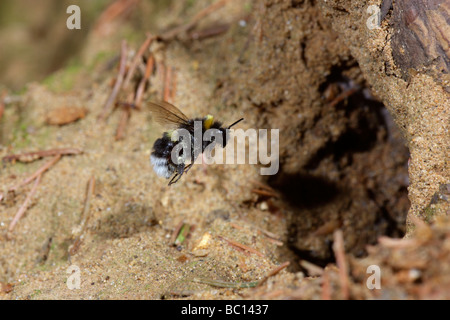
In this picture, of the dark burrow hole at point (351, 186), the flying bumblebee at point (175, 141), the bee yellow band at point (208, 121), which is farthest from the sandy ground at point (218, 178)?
the bee yellow band at point (208, 121)

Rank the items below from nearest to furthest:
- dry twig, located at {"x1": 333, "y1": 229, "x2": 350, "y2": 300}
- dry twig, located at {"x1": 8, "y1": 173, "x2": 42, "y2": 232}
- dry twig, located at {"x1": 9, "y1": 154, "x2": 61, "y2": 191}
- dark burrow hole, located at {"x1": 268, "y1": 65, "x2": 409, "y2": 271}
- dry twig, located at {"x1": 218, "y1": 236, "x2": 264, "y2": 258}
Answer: dry twig, located at {"x1": 333, "y1": 229, "x2": 350, "y2": 300} → dry twig, located at {"x1": 218, "y1": 236, "x2": 264, "y2": 258} → dry twig, located at {"x1": 8, "y1": 173, "x2": 42, "y2": 232} → dry twig, located at {"x1": 9, "y1": 154, "x2": 61, "y2": 191} → dark burrow hole, located at {"x1": 268, "y1": 65, "x2": 409, "y2": 271}

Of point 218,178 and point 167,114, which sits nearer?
point 167,114

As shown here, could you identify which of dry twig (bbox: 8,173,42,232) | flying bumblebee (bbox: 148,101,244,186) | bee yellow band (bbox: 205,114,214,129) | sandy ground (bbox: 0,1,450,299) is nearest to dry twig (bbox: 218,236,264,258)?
sandy ground (bbox: 0,1,450,299)

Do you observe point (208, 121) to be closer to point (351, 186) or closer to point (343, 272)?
point (343, 272)

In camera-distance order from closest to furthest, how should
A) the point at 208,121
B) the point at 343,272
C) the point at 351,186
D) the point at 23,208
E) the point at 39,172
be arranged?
the point at 343,272, the point at 208,121, the point at 23,208, the point at 39,172, the point at 351,186

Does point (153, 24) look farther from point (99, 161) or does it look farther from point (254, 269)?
point (254, 269)

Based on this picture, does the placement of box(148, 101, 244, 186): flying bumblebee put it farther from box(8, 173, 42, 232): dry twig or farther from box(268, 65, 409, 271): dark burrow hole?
box(8, 173, 42, 232): dry twig

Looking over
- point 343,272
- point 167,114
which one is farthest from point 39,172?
point 343,272
